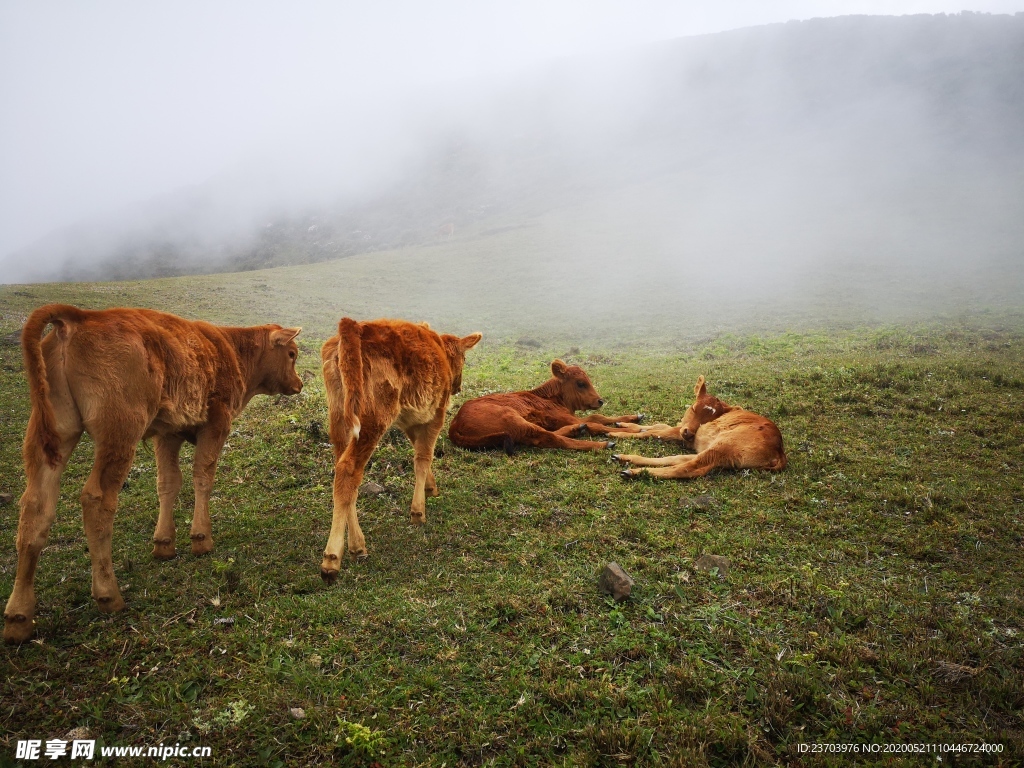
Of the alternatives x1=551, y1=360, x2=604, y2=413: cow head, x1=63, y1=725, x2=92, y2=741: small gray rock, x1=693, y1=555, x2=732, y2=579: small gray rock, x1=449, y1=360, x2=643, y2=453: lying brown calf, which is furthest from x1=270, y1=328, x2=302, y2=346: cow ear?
x1=693, y1=555, x2=732, y2=579: small gray rock

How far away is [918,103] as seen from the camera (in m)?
93.1

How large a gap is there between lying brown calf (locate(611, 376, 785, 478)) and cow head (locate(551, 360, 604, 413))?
6.97 feet

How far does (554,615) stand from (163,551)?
4.20m

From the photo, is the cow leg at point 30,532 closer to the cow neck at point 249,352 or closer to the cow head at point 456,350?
the cow neck at point 249,352

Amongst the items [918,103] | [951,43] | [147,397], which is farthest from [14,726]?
[951,43]

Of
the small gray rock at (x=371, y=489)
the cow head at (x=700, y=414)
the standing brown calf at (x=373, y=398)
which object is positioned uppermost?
the standing brown calf at (x=373, y=398)

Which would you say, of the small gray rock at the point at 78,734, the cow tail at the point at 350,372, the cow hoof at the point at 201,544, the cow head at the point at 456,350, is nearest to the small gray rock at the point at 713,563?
the cow tail at the point at 350,372

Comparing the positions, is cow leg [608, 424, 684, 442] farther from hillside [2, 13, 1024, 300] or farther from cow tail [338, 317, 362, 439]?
hillside [2, 13, 1024, 300]

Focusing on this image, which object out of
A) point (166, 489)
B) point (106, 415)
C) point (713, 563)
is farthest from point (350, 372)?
point (713, 563)

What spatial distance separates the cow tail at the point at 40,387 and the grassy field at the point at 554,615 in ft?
4.90

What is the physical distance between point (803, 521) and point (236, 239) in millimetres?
94921

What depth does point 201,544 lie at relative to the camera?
19.6 ft

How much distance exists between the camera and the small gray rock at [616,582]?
4957 mm

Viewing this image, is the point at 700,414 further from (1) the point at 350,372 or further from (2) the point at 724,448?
(1) the point at 350,372
